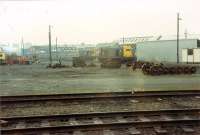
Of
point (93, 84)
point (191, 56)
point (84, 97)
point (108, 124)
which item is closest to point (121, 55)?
point (191, 56)

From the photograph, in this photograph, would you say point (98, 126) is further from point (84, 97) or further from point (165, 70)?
point (165, 70)

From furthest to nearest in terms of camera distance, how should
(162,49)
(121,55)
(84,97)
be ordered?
(162,49), (121,55), (84,97)

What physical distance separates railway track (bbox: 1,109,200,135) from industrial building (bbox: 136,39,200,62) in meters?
45.8

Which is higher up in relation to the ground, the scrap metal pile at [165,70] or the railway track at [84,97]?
the scrap metal pile at [165,70]

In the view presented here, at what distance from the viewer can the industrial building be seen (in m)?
55.9

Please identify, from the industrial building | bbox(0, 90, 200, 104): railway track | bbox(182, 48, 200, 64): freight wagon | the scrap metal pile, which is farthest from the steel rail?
the industrial building

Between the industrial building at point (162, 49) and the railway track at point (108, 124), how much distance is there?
45.8m

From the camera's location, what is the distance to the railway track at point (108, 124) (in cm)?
873

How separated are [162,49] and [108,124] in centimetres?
5247

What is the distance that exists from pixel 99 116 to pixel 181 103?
4413 millimetres

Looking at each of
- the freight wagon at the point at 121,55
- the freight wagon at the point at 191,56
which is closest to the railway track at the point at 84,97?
the freight wagon at the point at 121,55

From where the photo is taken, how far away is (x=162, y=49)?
6019cm

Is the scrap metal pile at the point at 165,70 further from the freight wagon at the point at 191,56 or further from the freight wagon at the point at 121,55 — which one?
the freight wagon at the point at 121,55

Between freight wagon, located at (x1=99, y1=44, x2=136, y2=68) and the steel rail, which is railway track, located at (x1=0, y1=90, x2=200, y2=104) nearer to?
the steel rail
